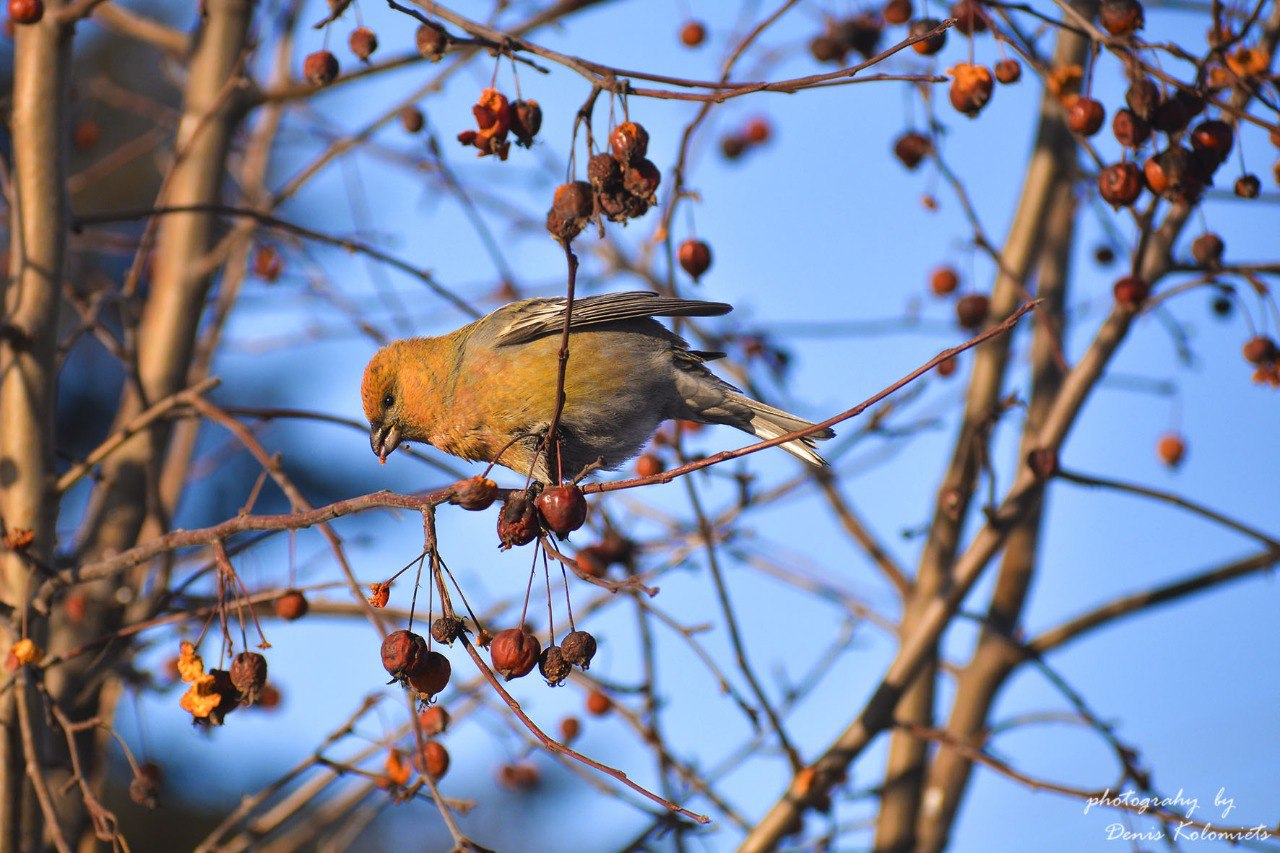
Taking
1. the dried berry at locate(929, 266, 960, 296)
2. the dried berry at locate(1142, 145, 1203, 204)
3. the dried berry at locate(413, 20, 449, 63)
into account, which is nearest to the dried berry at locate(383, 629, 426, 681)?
the dried berry at locate(413, 20, 449, 63)

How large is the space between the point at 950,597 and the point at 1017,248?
4.51 ft

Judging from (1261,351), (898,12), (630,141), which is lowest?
(630,141)

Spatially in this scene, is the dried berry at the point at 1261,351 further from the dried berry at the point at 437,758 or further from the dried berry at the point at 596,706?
the dried berry at the point at 437,758

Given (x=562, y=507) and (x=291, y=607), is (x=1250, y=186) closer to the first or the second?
(x=562, y=507)

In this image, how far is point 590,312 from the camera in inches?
129

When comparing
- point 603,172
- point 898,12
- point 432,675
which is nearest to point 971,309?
point 898,12

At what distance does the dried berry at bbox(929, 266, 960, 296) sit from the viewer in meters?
4.47

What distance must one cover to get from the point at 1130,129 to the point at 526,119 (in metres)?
1.38

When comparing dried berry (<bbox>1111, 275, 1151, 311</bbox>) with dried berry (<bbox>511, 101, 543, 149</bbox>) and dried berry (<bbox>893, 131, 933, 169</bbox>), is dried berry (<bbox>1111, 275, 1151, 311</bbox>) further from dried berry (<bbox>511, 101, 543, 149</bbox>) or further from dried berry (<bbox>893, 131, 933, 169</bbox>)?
dried berry (<bbox>511, 101, 543, 149</bbox>)

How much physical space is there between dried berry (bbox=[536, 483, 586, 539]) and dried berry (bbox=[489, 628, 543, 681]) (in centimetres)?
20

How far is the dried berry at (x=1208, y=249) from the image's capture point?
3.07 metres

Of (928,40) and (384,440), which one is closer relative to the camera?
(928,40)

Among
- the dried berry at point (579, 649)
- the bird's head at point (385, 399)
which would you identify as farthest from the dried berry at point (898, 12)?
the dried berry at point (579, 649)

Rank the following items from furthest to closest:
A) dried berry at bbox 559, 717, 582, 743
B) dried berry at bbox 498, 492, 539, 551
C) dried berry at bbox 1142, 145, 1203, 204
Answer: dried berry at bbox 559, 717, 582, 743, dried berry at bbox 1142, 145, 1203, 204, dried berry at bbox 498, 492, 539, 551
